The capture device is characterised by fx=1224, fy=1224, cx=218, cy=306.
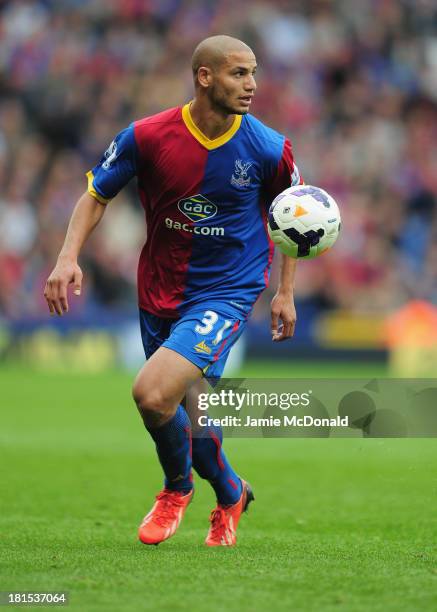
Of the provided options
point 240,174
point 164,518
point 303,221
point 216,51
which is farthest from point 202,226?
point 164,518

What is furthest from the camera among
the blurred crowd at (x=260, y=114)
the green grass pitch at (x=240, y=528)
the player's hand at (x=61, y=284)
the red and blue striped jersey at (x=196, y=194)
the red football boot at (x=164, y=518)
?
the blurred crowd at (x=260, y=114)

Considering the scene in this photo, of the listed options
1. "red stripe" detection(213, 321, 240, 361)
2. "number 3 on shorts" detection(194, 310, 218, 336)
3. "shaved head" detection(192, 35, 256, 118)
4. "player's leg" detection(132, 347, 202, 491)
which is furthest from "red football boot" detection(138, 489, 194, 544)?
"shaved head" detection(192, 35, 256, 118)

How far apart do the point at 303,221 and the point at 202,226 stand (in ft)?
1.86

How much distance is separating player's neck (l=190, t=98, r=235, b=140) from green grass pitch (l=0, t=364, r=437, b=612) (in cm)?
172

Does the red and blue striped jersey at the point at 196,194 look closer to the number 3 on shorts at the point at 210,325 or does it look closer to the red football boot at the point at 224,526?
the number 3 on shorts at the point at 210,325

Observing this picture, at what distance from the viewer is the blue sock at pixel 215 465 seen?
6152 mm

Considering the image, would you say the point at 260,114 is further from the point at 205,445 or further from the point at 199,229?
the point at 205,445

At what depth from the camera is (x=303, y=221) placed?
5.83 m

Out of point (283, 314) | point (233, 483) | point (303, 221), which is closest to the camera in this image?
point (303, 221)

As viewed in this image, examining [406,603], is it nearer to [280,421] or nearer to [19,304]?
[280,421]

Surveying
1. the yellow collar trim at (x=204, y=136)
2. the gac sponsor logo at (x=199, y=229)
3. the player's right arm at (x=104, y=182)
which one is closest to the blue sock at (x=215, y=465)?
the gac sponsor logo at (x=199, y=229)

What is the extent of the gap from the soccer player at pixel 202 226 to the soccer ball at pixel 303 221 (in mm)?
273

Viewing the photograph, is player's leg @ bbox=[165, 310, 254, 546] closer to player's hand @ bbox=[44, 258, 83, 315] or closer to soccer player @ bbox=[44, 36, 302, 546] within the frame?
soccer player @ bbox=[44, 36, 302, 546]

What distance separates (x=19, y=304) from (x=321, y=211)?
12.6m
